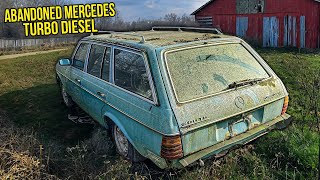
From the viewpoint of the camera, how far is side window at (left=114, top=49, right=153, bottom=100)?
130 inches

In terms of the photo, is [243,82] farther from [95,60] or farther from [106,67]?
[95,60]

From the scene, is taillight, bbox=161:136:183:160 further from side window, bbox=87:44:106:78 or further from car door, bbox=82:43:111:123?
side window, bbox=87:44:106:78

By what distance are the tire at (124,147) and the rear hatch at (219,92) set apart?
0.88 metres

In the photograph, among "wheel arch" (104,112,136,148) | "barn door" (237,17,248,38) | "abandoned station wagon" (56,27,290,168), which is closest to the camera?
"abandoned station wagon" (56,27,290,168)

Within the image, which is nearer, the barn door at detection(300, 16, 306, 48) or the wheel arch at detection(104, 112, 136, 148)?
the wheel arch at detection(104, 112, 136, 148)

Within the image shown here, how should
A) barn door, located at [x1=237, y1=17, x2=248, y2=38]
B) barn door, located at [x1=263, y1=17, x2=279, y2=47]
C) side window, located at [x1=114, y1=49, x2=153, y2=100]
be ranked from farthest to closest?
barn door, located at [x1=237, y1=17, x2=248, y2=38], barn door, located at [x1=263, y1=17, x2=279, y2=47], side window, located at [x1=114, y1=49, x2=153, y2=100]

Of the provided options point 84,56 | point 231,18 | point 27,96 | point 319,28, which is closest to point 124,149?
point 84,56

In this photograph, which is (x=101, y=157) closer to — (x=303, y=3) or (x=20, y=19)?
(x=303, y=3)

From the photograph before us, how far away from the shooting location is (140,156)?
11.9 feet

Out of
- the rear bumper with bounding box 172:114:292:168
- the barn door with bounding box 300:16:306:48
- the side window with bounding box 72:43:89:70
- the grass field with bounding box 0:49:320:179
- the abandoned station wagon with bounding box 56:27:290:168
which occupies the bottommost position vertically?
the grass field with bounding box 0:49:320:179

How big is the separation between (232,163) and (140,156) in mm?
1118

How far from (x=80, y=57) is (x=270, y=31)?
611 inches

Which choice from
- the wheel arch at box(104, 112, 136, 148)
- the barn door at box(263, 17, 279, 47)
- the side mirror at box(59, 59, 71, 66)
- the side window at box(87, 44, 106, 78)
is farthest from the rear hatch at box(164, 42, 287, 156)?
the barn door at box(263, 17, 279, 47)

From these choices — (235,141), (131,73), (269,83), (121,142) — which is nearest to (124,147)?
(121,142)
